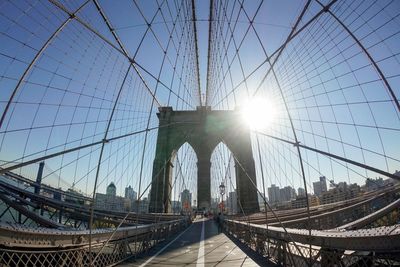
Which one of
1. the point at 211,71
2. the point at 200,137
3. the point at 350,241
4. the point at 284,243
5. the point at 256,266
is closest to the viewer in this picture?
the point at 350,241

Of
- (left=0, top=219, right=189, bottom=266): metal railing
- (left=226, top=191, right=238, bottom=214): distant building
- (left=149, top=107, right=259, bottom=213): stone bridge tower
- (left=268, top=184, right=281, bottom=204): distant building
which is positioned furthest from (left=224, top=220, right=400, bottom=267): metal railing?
(left=149, top=107, right=259, bottom=213): stone bridge tower

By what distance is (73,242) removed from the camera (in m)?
4.36

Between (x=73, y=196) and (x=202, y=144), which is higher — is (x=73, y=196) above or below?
below

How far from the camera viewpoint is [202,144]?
41312mm

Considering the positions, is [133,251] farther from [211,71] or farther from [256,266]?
[211,71]

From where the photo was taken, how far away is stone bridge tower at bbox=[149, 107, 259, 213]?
35.0 m

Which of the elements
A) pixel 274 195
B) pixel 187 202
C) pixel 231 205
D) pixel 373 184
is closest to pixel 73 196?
pixel 373 184

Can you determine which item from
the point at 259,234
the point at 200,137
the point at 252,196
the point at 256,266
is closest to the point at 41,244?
the point at 256,266

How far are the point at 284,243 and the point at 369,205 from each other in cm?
599

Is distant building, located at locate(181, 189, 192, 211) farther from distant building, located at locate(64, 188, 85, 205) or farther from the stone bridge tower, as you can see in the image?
distant building, located at locate(64, 188, 85, 205)

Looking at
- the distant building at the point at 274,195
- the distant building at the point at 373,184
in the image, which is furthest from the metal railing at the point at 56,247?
the distant building at the point at 274,195

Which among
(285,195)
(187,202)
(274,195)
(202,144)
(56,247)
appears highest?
(202,144)

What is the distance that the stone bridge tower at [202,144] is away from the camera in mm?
35000

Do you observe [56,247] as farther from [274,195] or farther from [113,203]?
[274,195]
